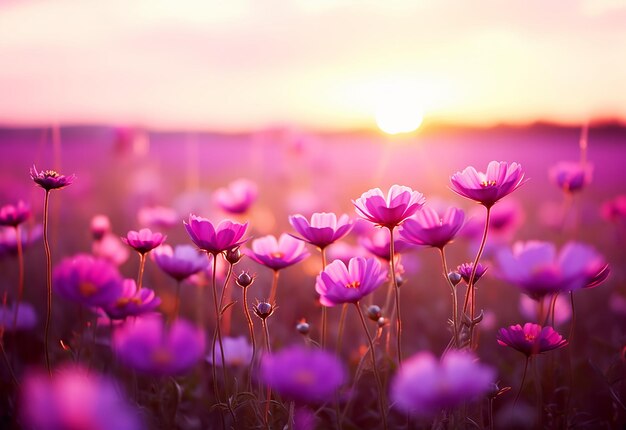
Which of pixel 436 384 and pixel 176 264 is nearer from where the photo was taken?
pixel 436 384

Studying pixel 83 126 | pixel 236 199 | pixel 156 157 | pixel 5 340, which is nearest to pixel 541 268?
pixel 236 199

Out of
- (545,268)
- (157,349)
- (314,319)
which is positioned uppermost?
(545,268)

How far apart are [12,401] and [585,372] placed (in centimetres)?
162

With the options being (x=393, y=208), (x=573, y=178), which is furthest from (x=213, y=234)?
(x=573, y=178)

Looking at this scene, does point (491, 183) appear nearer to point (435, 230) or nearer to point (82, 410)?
point (435, 230)

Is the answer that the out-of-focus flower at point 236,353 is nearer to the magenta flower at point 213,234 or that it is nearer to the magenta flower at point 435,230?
the magenta flower at point 213,234

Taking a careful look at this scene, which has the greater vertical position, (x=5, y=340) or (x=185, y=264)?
(x=185, y=264)

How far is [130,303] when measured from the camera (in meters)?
1.18

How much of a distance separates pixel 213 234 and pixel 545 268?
60 centimetres

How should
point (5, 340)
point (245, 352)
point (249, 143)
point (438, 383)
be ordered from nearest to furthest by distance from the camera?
1. point (438, 383)
2. point (245, 352)
3. point (5, 340)
4. point (249, 143)

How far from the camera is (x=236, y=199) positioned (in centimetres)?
219

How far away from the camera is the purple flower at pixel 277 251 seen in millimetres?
1186

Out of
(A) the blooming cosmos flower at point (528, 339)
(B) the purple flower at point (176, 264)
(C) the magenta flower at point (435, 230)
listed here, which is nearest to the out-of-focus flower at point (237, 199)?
(B) the purple flower at point (176, 264)

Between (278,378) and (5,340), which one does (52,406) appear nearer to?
(278,378)
